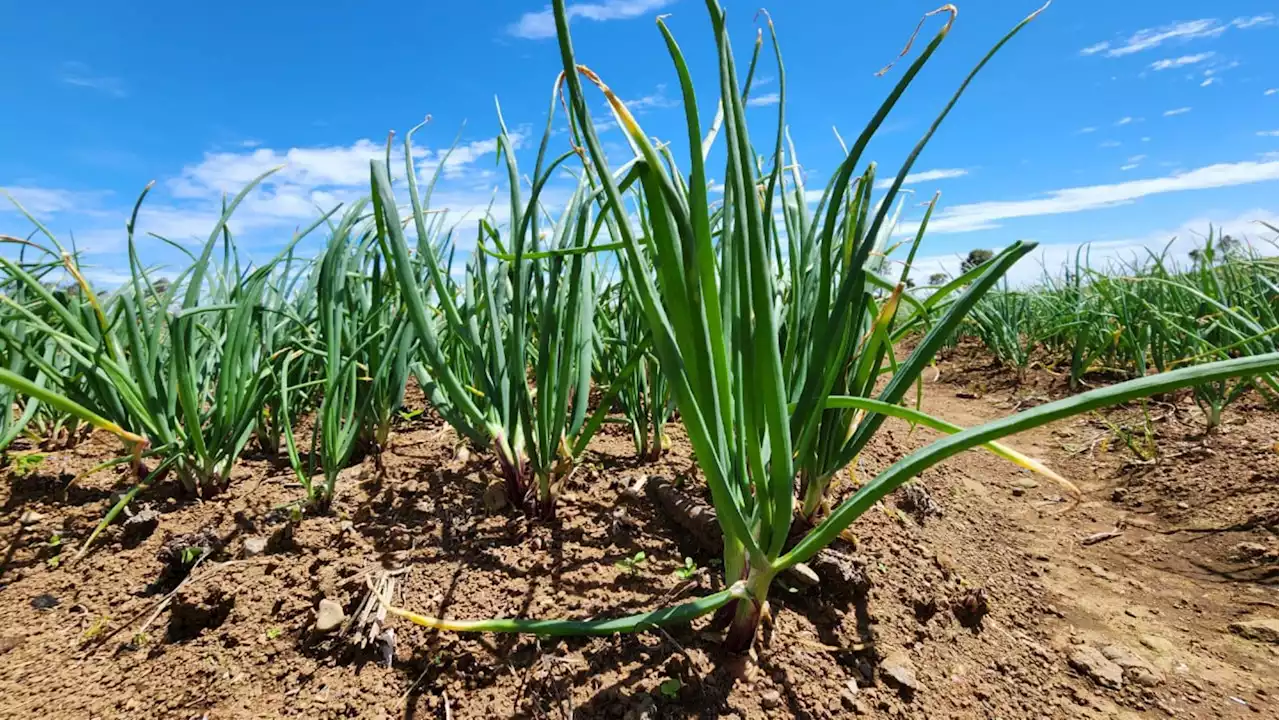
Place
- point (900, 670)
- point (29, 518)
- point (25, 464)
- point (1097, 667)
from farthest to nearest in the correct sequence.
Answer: point (25, 464)
point (29, 518)
point (1097, 667)
point (900, 670)

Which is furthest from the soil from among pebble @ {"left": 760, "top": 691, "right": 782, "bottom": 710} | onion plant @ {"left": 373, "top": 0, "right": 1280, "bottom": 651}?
onion plant @ {"left": 373, "top": 0, "right": 1280, "bottom": 651}

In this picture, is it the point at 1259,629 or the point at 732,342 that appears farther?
the point at 1259,629

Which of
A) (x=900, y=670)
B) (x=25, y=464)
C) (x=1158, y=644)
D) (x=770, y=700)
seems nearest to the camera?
(x=770, y=700)

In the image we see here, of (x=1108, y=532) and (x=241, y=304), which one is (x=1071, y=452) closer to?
(x=1108, y=532)

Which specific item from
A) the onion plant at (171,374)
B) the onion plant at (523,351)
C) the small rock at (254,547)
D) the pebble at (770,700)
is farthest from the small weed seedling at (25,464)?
the pebble at (770,700)

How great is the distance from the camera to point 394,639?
92cm

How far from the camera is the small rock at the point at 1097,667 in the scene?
3.37 ft

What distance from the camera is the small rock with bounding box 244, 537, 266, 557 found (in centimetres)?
114

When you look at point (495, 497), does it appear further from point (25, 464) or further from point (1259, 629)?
point (1259, 629)

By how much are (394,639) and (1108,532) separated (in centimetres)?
177

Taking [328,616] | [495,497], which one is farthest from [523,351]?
[328,616]

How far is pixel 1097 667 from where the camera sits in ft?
3.46

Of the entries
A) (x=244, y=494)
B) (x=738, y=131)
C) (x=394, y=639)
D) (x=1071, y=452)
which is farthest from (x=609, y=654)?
Result: (x=1071, y=452)

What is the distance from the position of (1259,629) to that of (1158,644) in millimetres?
231
